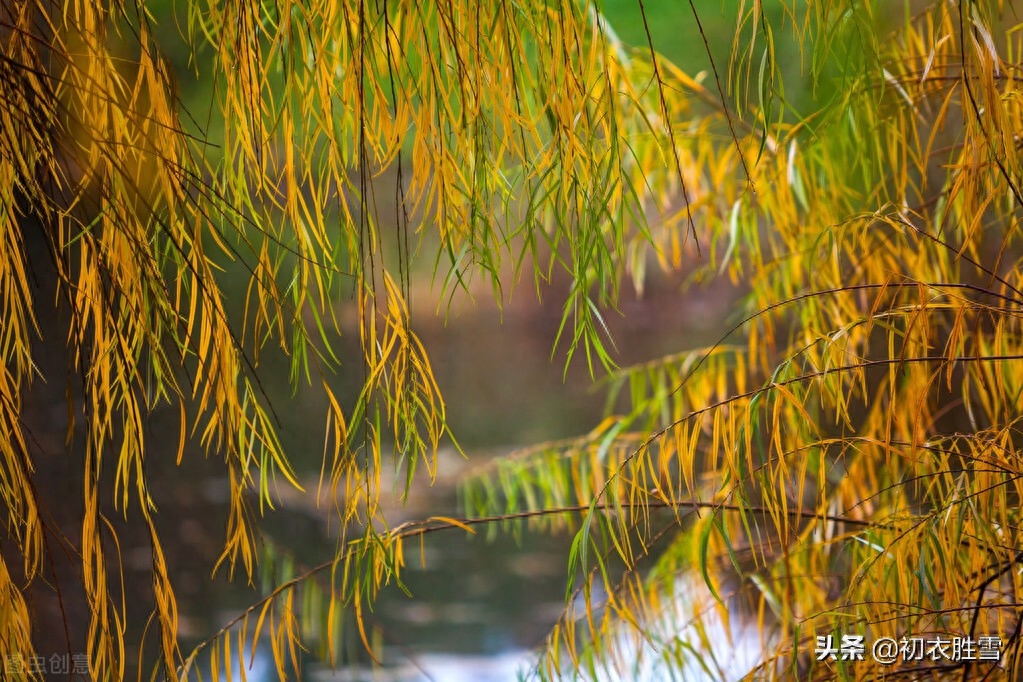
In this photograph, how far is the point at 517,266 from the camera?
1.80 ft

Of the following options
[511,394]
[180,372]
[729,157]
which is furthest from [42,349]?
[729,157]

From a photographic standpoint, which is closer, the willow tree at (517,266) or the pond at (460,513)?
the willow tree at (517,266)

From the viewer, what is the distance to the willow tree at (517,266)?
526 mm

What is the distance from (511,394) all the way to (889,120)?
655 mm

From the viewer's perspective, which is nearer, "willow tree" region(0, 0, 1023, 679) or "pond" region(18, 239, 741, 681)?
"willow tree" region(0, 0, 1023, 679)

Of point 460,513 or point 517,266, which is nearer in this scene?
point 517,266

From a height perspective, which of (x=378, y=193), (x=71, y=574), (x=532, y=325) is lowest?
(x=71, y=574)

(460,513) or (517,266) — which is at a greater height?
(517,266)

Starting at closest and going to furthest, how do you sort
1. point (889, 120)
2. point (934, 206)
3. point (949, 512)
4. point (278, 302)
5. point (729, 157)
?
point (278, 302), point (949, 512), point (889, 120), point (729, 157), point (934, 206)

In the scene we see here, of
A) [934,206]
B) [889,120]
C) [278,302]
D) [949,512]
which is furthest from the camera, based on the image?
[934,206]

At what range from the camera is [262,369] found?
1.45 m

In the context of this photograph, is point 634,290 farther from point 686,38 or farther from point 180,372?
point 180,372

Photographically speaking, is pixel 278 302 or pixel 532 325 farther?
pixel 532 325

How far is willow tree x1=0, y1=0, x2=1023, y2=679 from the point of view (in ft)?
1.73
